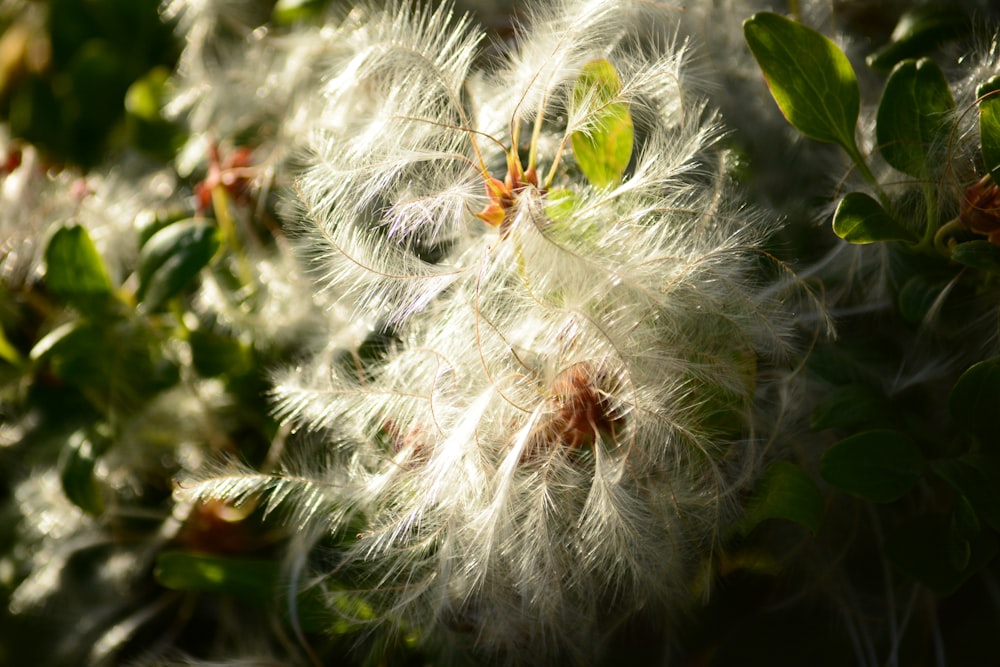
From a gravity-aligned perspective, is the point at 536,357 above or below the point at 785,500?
above

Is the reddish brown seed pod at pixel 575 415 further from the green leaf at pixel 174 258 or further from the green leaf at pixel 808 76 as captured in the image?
the green leaf at pixel 174 258

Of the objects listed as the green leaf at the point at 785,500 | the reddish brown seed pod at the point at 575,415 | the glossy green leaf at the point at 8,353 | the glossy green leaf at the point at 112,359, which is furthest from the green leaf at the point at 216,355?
the green leaf at the point at 785,500

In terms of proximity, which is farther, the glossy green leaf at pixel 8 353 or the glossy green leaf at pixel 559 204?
the glossy green leaf at pixel 8 353

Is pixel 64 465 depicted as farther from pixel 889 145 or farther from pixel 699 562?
pixel 889 145

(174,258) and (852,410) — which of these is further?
(174,258)

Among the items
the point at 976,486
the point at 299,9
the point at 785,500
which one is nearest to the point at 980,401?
the point at 976,486

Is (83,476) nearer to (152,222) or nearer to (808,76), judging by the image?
(152,222)

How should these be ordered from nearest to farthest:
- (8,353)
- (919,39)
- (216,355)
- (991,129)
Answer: (991,129) → (919,39) → (216,355) → (8,353)

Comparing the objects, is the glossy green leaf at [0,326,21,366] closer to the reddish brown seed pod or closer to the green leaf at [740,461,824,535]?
the reddish brown seed pod
